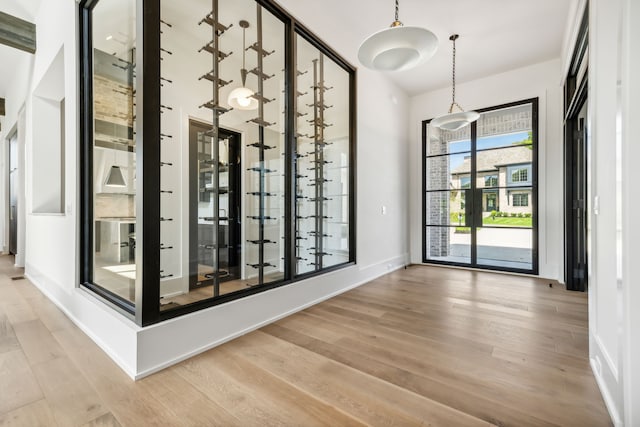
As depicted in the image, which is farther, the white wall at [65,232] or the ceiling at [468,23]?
the ceiling at [468,23]

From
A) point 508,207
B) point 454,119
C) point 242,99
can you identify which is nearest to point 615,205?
point 454,119

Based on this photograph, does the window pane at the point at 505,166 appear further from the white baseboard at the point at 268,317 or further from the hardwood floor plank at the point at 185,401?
the hardwood floor plank at the point at 185,401

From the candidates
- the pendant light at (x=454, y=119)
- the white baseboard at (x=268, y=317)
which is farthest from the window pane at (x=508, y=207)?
the white baseboard at (x=268, y=317)

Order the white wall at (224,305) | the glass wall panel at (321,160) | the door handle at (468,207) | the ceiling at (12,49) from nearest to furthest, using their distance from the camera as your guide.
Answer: the white wall at (224,305), the glass wall panel at (321,160), the ceiling at (12,49), the door handle at (468,207)

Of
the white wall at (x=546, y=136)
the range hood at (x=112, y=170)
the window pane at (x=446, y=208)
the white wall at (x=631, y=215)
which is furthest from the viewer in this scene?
the window pane at (x=446, y=208)

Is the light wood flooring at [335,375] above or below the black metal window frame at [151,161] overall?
below

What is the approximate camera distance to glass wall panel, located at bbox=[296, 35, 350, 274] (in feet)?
10.4

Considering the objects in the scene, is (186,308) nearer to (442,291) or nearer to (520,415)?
(520,415)

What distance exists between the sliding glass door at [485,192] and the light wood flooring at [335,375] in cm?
215

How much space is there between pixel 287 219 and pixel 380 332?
137cm

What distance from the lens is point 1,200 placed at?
6766 mm

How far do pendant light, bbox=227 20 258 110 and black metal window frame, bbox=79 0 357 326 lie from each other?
32 cm

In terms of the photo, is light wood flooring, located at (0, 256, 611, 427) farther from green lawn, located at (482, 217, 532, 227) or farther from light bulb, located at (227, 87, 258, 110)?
green lawn, located at (482, 217, 532, 227)

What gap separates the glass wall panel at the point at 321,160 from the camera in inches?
125
